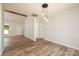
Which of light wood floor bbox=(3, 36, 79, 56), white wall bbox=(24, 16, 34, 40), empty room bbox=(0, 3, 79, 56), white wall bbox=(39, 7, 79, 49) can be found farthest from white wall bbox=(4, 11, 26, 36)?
light wood floor bbox=(3, 36, 79, 56)

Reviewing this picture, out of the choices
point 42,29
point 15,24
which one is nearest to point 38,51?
point 42,29

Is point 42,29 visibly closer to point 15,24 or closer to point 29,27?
point 29,27

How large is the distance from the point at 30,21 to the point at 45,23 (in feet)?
2.84

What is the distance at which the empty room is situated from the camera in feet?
13.5

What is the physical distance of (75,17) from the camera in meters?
4.34

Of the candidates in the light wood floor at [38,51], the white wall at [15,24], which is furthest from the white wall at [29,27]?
the light wood floor at [38,51]

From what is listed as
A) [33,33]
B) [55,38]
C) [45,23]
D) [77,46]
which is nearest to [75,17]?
[77,46]

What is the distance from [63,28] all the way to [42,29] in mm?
A: 1335

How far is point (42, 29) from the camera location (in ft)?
19.7

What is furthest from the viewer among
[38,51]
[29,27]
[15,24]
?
[15,24]

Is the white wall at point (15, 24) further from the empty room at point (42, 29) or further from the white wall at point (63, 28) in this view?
the white wall at point (63, 28)

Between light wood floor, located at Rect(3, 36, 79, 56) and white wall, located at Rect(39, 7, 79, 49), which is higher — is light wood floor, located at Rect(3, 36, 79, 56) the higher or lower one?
the lower one

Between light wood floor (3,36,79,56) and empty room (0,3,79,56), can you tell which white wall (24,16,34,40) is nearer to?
empty room (0,3,79,56)

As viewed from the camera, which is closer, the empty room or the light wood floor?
the light wood floor
